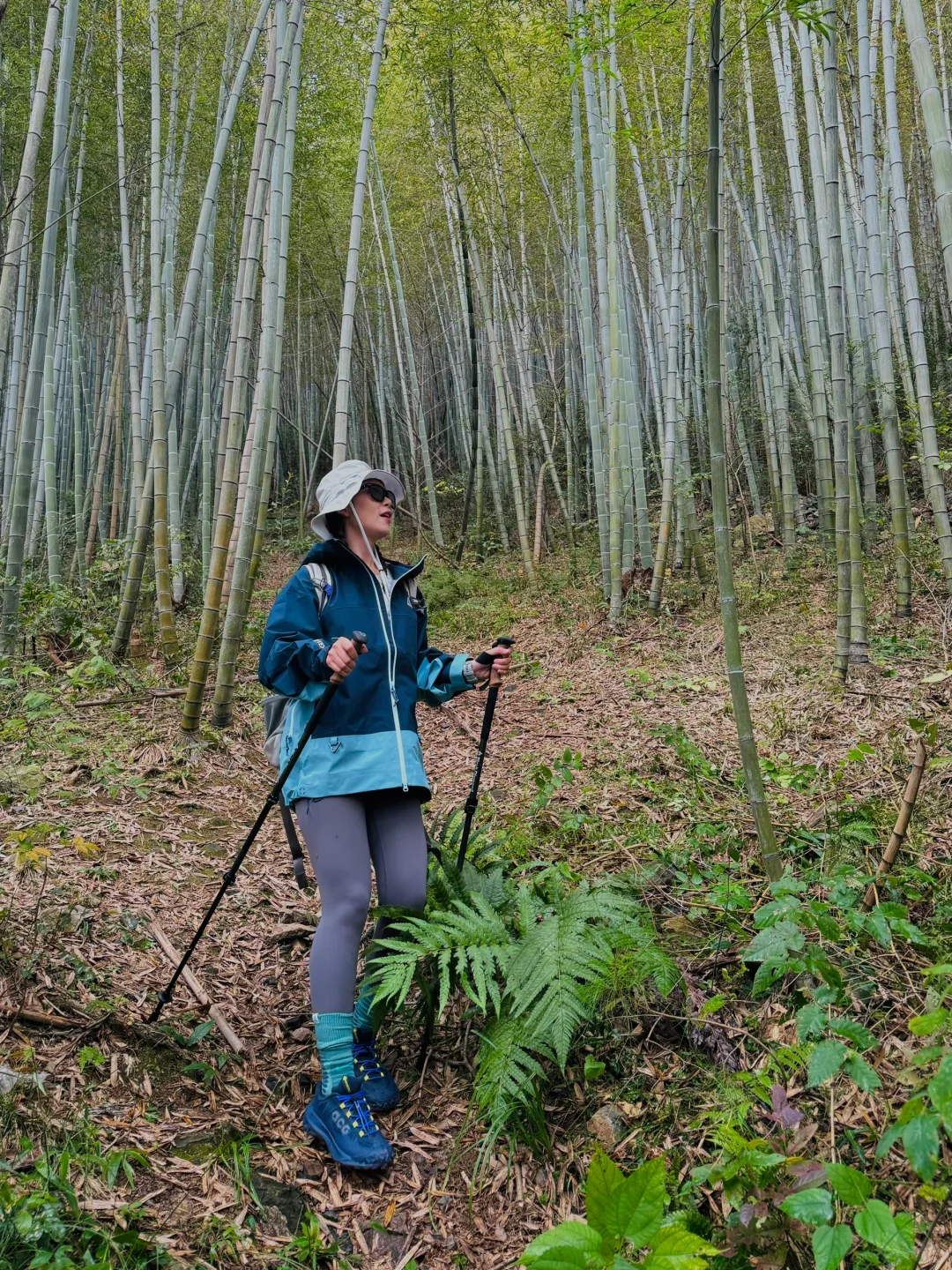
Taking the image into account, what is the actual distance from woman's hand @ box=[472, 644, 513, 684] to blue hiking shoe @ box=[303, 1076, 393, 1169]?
1.02m

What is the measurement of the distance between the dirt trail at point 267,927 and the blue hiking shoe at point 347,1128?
6 centimetres

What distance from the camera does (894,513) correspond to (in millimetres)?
4875

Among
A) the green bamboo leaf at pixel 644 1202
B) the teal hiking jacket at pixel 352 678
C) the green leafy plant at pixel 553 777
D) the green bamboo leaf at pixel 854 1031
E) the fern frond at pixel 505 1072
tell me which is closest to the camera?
the green bamboo leaf at pixel 644 1202

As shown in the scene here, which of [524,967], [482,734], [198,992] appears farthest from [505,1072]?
[198,992]

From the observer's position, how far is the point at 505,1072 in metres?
1.69

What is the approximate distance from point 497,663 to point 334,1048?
100 centimetres

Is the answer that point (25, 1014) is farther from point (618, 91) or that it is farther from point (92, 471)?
point (92, 471)

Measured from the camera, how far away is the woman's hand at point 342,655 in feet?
5.88

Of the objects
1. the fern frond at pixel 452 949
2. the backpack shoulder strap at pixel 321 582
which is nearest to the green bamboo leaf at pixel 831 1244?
the fern frond at pixel 452 949

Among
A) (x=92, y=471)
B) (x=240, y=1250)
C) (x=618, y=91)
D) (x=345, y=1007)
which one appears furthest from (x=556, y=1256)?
(x=92, y=471)

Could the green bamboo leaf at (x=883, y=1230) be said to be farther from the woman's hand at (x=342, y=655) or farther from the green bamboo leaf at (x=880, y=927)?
the woman's hand at (x=342, y=655)

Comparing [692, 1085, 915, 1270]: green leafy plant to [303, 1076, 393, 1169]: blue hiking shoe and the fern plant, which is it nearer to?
the fern plant

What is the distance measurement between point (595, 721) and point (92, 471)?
937 centimetres

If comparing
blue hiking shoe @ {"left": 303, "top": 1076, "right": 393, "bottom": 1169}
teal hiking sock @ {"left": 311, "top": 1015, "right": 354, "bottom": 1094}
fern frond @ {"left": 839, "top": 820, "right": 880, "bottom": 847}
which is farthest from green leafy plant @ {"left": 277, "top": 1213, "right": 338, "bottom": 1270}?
fern frond @ {"left": 839, "top": 820, "right": 880, "bottom": 847}
